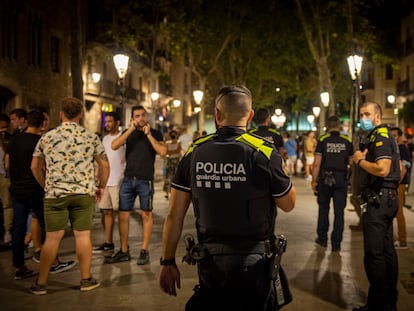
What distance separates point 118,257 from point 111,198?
2.62 feet

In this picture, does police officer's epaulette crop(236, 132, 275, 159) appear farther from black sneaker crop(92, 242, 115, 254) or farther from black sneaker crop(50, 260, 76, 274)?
black sneaker crop(92, 242, 115, 254)

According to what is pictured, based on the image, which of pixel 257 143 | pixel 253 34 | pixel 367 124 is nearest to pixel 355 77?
pixel 367 124

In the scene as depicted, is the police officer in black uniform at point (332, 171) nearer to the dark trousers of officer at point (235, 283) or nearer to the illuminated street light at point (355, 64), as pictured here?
the dark trousers of officer at point (235, 283)

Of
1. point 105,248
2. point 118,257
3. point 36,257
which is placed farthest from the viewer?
point 105,248

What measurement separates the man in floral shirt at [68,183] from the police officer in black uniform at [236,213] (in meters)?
2.95

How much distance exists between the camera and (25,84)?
25281mm

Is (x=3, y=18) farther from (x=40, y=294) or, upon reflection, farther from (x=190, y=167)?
(x=190, y=167)

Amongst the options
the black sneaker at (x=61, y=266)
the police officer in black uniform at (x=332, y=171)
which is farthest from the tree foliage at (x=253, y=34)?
the black sneaker at (x=61, y=266)

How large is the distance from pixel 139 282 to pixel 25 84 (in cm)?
2014

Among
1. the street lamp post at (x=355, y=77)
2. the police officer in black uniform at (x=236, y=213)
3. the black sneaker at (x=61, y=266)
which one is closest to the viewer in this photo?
the police officer in black uniform at (x=236, y=213)

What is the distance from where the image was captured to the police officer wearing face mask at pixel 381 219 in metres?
5.59

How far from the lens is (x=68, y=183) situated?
6.25m

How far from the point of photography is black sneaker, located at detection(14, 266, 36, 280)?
703 centimetres

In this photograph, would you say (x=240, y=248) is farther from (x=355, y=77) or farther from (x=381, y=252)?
(x=355, y=77)
